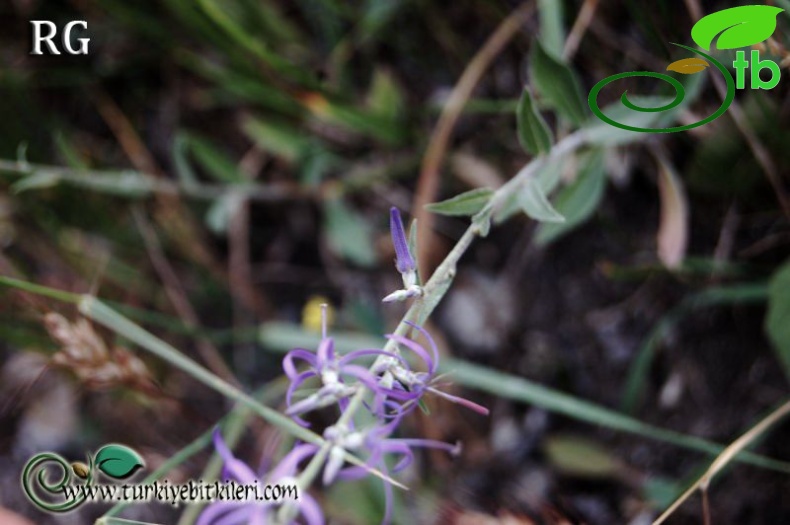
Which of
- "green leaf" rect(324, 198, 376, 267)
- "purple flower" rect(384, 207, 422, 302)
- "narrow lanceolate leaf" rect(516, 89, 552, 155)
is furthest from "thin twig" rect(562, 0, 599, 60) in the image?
"purple flower" rect(384, 207, 422, 302)

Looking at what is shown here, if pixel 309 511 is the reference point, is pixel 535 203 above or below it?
above

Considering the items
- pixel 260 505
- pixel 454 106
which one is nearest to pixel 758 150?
pixel 454 106

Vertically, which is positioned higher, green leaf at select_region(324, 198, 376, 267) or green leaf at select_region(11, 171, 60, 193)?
green leaf at select_region(11, 171, 60, 193)

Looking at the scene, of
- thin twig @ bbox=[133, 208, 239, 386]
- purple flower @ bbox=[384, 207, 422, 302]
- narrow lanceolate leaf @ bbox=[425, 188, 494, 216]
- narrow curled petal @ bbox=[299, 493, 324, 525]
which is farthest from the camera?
thin twig @ bbox=[133, 208, 239, 386]

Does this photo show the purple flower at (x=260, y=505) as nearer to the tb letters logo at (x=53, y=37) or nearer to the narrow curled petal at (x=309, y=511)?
the narrow curled petal at (x=309, y=511)

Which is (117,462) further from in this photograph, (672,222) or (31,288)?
(672,222)

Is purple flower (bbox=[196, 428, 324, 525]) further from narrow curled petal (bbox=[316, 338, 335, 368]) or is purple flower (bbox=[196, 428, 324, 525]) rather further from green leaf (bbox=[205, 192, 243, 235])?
green leaf (bbox=[205, 192, 243, 235])

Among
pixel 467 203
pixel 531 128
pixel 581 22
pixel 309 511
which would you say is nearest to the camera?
pixel 309 511
